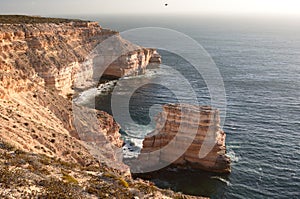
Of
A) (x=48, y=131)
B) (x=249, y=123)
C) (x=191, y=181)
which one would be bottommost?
(x=191, y=181)

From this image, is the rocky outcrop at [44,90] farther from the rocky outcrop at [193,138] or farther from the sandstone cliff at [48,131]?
the rocky outcrop at [193,138]

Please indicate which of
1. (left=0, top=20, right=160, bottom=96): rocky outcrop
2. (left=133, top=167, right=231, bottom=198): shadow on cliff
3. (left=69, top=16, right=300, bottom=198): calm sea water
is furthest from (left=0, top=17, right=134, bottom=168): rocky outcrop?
(left=69, top=16, right=300, bottom=198): calm sea water

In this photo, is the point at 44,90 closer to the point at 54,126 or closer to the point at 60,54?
the point at 54,126

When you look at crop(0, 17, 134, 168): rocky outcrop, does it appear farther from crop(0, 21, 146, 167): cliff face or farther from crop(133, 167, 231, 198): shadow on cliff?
crop(133, 167, 231, 198): shadow on cliff

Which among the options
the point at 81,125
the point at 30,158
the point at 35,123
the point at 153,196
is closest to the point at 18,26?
the point at 81,125

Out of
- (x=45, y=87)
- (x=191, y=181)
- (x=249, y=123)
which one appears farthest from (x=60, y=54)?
(x=191, y=181)

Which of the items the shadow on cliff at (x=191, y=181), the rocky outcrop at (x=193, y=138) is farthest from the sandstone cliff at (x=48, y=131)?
the shadow on cliff at (x=191, y=181)
